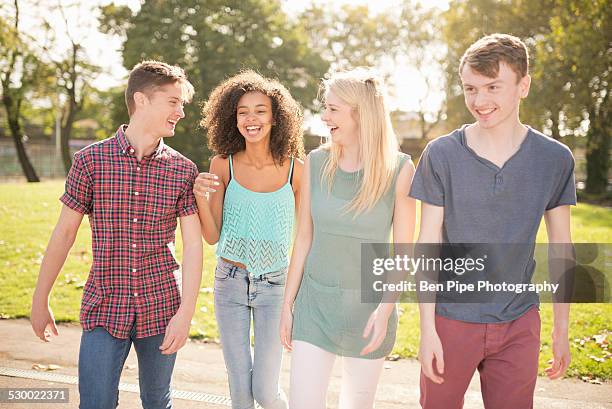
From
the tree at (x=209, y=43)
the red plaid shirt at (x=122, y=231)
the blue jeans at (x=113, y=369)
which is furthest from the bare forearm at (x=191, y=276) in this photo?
the tree at (x=209, y=43)

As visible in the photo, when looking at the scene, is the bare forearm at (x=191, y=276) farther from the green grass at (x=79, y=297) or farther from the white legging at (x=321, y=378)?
the green grass at (x=79, y=297)

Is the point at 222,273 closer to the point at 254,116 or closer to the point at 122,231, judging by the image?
the point at 122,231

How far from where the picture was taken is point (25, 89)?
1385 inches

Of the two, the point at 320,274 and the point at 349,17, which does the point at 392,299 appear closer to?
the point at 320,274

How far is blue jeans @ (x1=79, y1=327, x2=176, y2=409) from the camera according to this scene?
10.2ft

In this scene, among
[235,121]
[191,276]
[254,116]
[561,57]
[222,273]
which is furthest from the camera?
[561,57]

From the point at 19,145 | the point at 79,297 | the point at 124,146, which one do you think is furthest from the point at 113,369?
the point at 19,145

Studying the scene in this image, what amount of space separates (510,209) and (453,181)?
0.28 meters

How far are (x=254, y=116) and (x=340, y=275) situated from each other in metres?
1.32

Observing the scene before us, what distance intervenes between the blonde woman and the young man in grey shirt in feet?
1.18

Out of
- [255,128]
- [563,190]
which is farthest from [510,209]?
[255,128]

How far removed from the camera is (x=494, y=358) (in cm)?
282

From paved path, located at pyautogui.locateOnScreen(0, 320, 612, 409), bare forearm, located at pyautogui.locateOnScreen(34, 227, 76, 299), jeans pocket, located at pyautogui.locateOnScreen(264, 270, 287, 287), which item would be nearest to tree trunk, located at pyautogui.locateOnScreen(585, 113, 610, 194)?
paved path, located at pyautogui.locateOnScreen(0, 320, 612, 409)

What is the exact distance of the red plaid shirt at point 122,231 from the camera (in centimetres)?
328
